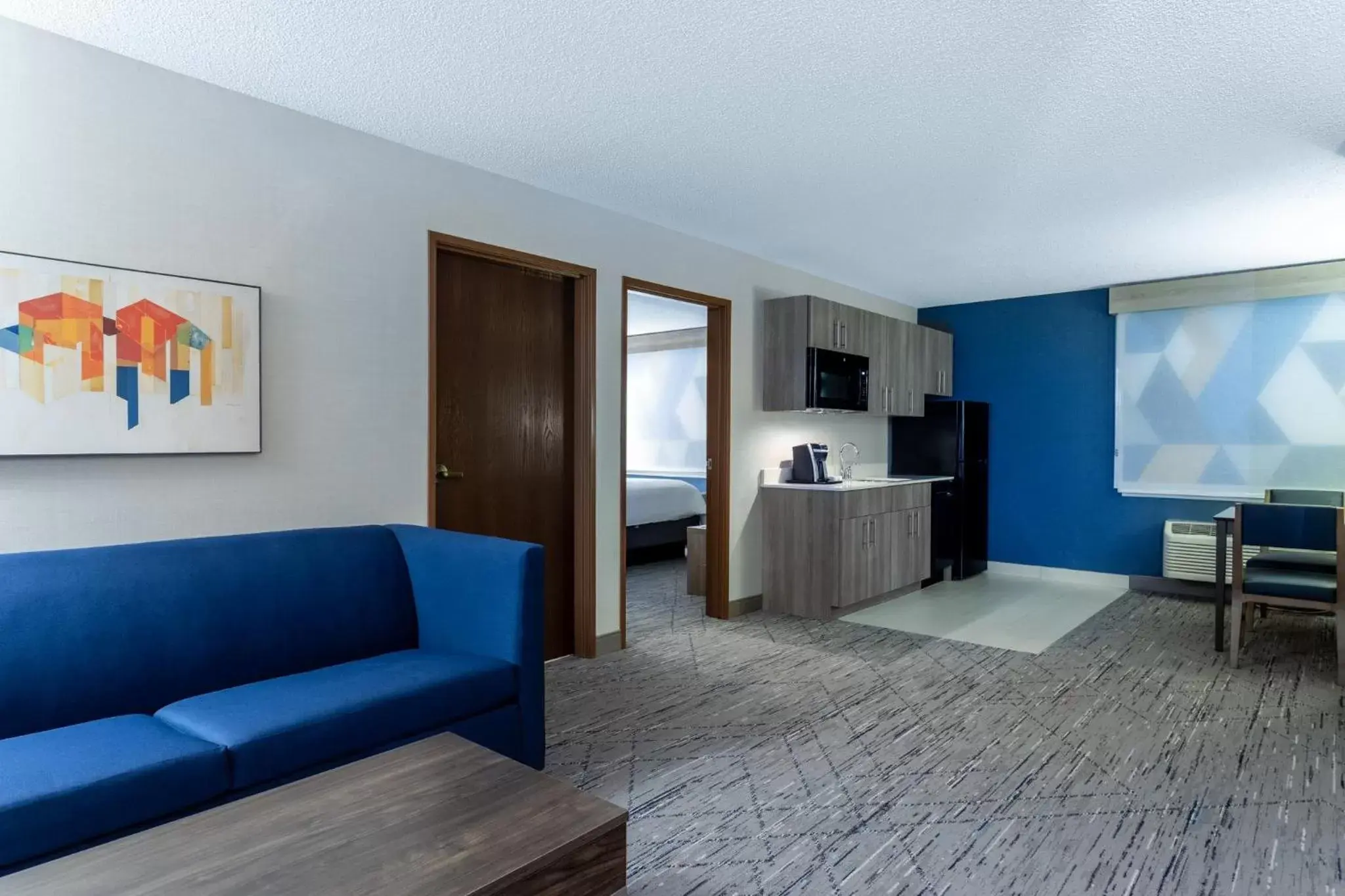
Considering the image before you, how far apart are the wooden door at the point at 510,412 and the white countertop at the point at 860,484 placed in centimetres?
172

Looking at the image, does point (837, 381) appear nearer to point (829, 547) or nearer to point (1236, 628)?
point (829, 547)

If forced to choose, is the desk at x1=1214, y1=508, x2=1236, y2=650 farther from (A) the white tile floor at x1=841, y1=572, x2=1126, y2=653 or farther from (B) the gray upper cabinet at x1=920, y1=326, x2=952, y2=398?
(B) the gray upper cabinet at x1=920, y1=326, x2=952, y2=398

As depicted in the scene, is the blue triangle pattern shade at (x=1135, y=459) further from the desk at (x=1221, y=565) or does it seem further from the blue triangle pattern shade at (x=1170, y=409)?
the desk at (x=1221, y=565)

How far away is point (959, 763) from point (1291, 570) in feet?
8.28

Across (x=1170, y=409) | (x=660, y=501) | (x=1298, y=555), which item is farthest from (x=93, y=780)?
(x=1170, y=409)

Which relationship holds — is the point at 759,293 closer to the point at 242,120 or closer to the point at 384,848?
the point at 242,120

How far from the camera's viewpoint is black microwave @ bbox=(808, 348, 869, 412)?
521 centimetres

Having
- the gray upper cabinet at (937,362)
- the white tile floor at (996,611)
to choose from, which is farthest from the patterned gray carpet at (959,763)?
the gray upper cabinet at (937,362)

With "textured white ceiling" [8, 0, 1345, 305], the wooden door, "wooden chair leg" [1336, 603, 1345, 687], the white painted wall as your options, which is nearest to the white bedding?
the wooden door

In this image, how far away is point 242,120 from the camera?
285 centimetres

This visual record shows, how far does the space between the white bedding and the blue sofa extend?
392cm

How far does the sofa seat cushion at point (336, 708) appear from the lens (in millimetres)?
2047

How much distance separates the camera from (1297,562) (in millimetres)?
4320

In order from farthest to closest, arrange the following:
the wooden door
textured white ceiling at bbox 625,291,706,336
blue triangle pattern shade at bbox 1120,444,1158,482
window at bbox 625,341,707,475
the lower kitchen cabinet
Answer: window at bbox 625,341,707,475
textured white ceiling at bbox 625,291,706,336
blue triangle pattern shade at bbox 1120,444,1158,482
the lower kitchen cabinet
the wooden door
